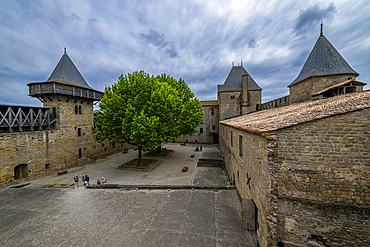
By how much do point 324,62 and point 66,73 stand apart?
2955 centimetres

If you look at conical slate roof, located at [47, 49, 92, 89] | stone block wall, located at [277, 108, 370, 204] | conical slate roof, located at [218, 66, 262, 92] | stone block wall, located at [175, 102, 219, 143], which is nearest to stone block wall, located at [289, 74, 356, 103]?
stone block wall, located at [277, 108, 370, 204]

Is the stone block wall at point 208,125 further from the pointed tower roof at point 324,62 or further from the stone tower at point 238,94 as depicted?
the pointed tower roof at point 324,62

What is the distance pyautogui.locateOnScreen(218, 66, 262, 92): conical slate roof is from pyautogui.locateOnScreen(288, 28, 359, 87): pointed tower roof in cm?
1598

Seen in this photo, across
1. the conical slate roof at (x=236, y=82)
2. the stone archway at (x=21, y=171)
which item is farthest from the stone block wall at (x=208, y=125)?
the stone archway at (x=21, y=171)

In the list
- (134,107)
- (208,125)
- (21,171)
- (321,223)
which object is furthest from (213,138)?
(321,223)

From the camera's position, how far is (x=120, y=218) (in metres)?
7.93

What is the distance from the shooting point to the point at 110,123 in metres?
16.7

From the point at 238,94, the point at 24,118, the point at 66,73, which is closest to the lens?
the point at 24,118

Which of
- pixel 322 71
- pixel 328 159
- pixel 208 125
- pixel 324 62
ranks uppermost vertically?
pixel 324 62

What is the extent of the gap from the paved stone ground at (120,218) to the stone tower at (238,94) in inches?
933

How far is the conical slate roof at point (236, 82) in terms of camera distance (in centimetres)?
3144

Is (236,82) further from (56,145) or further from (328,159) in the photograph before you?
A: (56,145)

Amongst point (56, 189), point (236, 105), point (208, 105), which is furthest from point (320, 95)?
point (208, 105)

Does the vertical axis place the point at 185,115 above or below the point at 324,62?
below
